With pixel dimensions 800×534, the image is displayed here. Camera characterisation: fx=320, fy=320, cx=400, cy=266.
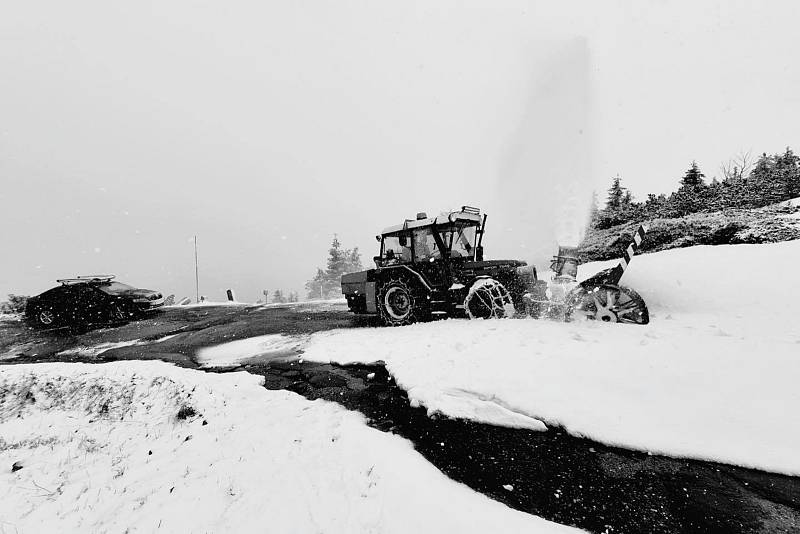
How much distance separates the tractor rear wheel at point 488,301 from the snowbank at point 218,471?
4.09 metres

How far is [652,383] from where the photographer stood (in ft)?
11.4

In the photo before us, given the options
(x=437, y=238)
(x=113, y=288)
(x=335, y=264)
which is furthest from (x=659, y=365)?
(x=335, y=264)

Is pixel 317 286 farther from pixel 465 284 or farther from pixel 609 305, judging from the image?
pixel 609 305

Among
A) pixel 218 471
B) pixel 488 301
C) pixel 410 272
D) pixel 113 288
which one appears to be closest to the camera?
pixel 218 471

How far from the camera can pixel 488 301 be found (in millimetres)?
7102

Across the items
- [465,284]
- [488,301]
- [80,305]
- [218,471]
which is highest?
[80,305]

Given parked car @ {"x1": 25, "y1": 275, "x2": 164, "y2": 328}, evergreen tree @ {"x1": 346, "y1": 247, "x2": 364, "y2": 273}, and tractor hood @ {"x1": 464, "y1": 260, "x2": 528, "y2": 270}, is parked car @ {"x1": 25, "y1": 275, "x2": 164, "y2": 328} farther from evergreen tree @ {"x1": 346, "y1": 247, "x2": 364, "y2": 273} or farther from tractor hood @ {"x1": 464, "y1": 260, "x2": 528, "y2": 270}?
evergreen tree @ {"x1": 346, "y1": 247, "x2": 364, "y2": 273}

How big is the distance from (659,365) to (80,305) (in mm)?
17554

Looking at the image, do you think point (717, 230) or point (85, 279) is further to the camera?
point (85, 279)

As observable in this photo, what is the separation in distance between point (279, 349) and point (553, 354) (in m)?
5.53

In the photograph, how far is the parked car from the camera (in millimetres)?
12180

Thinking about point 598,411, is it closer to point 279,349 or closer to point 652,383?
point 652,383

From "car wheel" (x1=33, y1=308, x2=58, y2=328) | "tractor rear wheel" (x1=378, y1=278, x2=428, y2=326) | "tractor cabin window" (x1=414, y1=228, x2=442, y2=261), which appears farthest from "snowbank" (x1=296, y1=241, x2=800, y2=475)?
"car wheel" (x1=33, y1=308, x2=58, y2=328)

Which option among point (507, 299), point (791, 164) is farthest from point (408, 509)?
point (791, 164)
